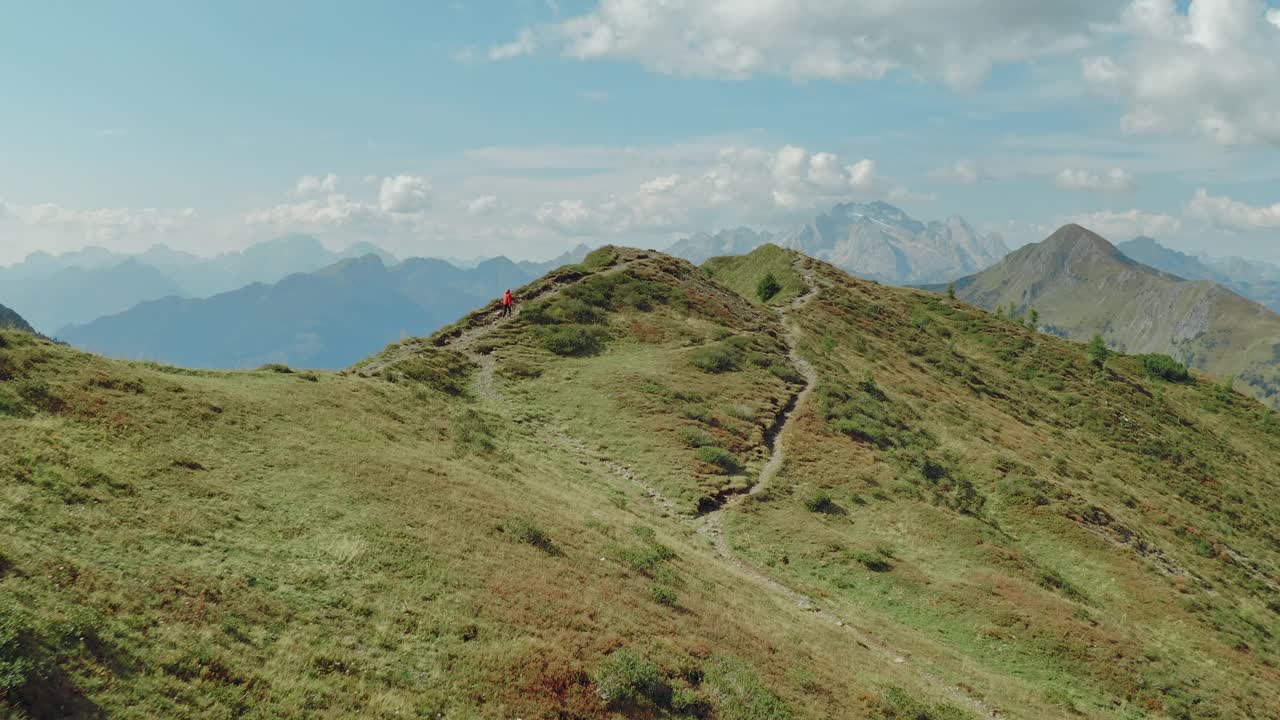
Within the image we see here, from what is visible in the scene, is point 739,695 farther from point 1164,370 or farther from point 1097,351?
point 1164,370

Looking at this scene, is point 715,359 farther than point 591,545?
Yes

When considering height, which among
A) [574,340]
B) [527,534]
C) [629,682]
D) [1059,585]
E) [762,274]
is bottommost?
[1059,585]

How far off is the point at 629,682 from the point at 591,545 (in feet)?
26.8

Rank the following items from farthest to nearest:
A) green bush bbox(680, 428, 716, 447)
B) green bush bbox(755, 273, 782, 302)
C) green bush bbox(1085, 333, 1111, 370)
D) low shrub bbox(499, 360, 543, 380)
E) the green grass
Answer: green bush bbox(1085, 333, 1111, 370) → green bush bbox(755, 273, 782, 302) → the green grass → low shrub bbox(499, 360, 543, 380) → green bush bbox(680, 428, 716, 447)

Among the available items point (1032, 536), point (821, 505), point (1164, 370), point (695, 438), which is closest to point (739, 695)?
point (821, 505)

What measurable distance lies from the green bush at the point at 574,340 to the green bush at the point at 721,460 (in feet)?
58.4

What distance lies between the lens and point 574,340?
53.5 metres

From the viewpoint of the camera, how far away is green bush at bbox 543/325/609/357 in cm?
5253

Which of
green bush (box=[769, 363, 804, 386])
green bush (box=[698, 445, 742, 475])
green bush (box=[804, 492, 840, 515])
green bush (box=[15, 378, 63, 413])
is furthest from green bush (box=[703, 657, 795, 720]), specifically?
green bush (box=[769, 363, 804, 386])

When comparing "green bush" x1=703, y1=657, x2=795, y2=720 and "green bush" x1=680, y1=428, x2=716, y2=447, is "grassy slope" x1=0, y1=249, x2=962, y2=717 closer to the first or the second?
"green bush" x1=703, y1=657, x2=795, y2=720

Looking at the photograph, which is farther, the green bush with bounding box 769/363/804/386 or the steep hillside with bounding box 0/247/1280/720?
the green bush with bounding box 769/363/804/386

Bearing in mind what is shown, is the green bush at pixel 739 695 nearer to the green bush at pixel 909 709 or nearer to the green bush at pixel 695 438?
the green bush at pixel 909 709

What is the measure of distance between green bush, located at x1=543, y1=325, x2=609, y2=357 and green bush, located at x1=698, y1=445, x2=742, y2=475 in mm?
17800

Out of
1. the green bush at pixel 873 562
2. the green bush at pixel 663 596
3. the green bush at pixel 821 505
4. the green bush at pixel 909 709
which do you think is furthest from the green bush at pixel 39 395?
the green bush at pixel 821 505
